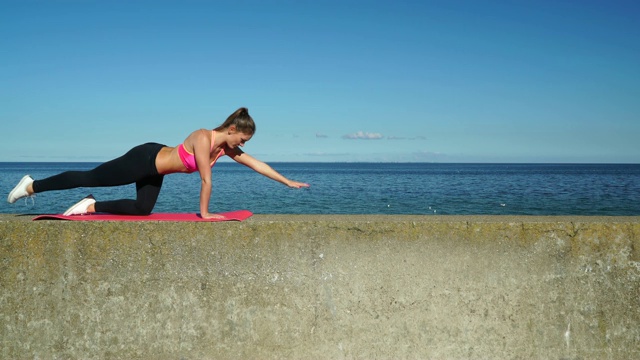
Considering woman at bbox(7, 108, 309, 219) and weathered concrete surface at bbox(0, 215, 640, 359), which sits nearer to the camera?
weathered concrete surface at bbox(0, 215, 640, 359)

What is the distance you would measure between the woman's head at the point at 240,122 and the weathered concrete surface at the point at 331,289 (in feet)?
4.04

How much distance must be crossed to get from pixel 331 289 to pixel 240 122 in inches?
67.0

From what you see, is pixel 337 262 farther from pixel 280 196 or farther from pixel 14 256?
pixel 280 196

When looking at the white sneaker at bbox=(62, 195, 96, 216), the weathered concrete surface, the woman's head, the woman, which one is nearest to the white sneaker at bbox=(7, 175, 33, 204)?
the woman

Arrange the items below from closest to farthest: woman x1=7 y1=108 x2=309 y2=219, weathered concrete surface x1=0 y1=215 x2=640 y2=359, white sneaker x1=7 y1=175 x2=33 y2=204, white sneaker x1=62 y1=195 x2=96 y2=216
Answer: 1. weathered concrete surface x1=0 y1=215 x2=640 y2=359
2. white sneaker x1=62 y1=195 x2=96 y2=216
3. woman x1=7 y1=108 x2=309 y2=219
4. white sneaker x1=7 y1=175 x2=33 y2=204

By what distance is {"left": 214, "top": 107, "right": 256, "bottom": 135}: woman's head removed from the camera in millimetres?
4621

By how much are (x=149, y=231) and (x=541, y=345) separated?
2473 mm

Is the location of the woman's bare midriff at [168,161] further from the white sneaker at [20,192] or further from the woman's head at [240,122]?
the white sneaker at [20,192]

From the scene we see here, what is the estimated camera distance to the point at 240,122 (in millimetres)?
4621

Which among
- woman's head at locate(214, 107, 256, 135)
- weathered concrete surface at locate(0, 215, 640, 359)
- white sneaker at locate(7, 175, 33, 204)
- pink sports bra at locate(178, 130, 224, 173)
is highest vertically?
woman's head at locate(214, 107, 256, 135)

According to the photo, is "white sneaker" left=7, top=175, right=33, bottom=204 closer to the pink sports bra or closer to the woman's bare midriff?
the woman's bare midriff

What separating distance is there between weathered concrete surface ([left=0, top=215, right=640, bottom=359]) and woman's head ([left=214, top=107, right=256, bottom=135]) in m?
1.23

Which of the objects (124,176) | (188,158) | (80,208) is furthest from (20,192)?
(188,158)

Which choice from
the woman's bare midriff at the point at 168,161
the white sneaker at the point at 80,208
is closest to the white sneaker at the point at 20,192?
the white sneaker at the point at 80,208
